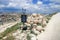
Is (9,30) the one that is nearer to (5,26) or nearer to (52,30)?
(5,26)

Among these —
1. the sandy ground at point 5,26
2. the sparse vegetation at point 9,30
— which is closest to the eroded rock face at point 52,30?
the sparse vegetation at point 9,30

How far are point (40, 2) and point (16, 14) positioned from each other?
2.20 ft

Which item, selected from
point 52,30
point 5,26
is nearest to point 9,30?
point 5,26

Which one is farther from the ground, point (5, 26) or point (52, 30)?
point (5, 26)

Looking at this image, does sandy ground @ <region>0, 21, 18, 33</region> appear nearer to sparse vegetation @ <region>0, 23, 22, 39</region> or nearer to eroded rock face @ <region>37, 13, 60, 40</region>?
sparse vegetation @ <region>0, 23, 22, 39</region>

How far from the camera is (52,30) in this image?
405cm

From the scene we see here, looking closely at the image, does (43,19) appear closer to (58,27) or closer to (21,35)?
(58,27)

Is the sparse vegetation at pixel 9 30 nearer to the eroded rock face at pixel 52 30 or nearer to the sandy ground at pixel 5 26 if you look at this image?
the sandy ground at pixel 5 26

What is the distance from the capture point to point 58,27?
13.3 ft

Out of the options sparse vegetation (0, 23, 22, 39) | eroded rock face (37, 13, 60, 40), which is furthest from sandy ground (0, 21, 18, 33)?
eroded rock face (37, 13, 60, 40)

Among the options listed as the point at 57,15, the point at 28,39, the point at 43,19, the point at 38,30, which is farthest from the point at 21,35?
the point at 57,15

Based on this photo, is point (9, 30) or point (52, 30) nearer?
point (9, 30)

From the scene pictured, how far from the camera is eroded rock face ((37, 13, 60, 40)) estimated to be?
3.95 metres

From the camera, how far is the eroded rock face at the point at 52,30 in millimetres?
3954
